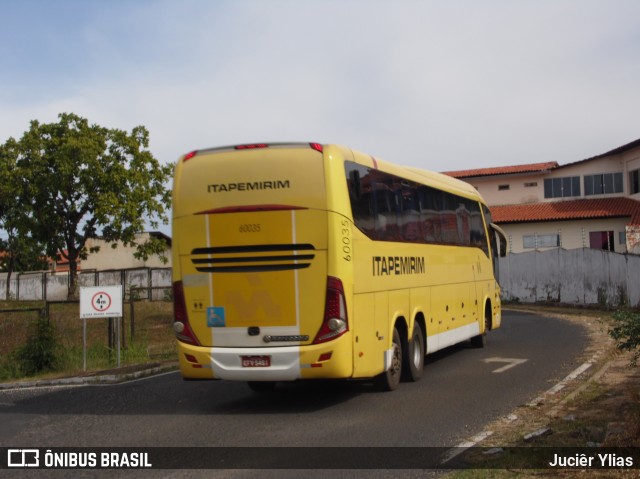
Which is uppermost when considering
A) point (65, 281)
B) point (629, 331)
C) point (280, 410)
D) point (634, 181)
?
point (634, 181)

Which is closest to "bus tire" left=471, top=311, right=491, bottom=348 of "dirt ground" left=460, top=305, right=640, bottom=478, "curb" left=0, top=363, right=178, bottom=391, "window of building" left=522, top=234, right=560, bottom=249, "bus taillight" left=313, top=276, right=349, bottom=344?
"dirt ground" left=460, top=305, right=640, bottom=478

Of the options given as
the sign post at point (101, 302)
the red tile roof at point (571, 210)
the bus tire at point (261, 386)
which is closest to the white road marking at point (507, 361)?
the bus tire at point (261, 386)

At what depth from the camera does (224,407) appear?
11.5 metres

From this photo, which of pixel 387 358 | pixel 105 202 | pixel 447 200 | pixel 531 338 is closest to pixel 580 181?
pixel 105 202

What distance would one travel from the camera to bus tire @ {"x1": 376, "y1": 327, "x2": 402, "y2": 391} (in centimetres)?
1222

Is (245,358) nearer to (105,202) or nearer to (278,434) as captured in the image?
(278,434)

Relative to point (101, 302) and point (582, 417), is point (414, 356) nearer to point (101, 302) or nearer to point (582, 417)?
point (582, 417)

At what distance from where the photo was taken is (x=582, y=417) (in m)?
9.10

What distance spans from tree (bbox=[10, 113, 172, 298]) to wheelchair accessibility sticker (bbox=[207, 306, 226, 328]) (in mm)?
43863

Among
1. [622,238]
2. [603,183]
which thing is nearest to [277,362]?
[622,238]

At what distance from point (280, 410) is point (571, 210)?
4743 cm

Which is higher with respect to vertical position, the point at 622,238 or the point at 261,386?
the point at 622,238

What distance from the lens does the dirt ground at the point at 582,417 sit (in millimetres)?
7344

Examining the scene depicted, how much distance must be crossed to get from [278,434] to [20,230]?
50039 millimetres
